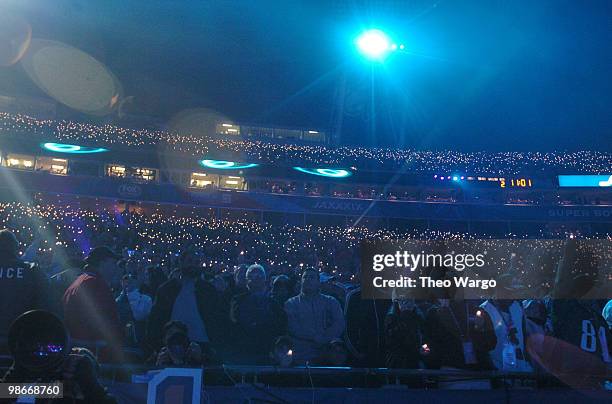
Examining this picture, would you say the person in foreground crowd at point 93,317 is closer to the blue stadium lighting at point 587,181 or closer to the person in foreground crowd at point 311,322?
the person in foreground crowd at point 311,322

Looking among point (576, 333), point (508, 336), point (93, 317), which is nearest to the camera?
point (93, 317)

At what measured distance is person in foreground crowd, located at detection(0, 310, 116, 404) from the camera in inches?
105

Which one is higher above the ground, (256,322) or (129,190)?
(129,190)

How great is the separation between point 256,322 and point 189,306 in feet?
2.60

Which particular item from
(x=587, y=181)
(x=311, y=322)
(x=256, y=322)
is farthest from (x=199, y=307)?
(x=587, y=181)

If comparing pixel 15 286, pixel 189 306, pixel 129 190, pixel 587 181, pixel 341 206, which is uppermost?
pixel 587 181

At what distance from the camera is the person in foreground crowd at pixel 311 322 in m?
5.84

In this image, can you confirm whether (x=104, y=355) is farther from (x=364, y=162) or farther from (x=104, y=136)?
(x=364, y=162)

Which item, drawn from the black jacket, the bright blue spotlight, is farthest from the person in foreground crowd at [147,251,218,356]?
the bright blue spotlight

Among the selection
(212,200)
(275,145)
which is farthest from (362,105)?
(212,200)

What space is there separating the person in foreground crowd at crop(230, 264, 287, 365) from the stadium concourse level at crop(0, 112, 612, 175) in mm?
25775

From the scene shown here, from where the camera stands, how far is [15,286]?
15.3 ft

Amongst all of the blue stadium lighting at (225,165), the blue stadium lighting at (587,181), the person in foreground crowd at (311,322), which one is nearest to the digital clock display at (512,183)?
the blue stadium lighting at (587,181)

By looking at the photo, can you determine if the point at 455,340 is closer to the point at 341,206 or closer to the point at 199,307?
the point at 199,307
